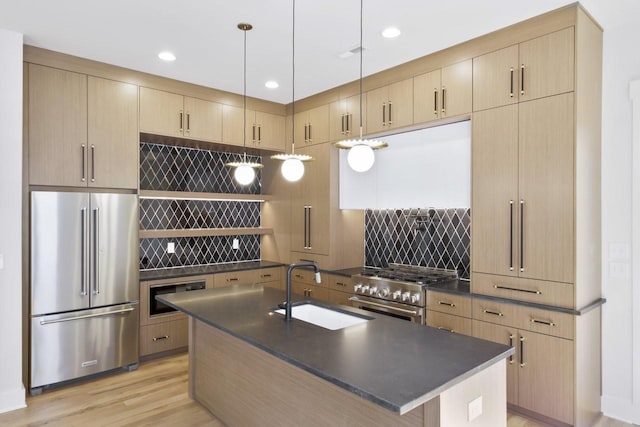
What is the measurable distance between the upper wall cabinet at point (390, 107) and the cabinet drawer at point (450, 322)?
1.75 metres

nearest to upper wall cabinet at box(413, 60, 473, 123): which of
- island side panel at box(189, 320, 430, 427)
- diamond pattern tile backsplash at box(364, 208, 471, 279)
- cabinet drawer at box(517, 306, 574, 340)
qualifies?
diamond pattern tile backsplash at box(364, 208, 471, 279)

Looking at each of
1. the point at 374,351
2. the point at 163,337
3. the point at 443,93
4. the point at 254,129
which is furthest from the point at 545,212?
the point at 163,337

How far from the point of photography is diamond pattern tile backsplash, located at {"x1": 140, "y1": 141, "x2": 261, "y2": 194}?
15.1 ft

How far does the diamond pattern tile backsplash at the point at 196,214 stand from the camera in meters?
4.59

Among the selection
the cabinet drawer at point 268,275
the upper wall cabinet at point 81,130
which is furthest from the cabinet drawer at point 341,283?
the upper wall cabinet at point 81,130

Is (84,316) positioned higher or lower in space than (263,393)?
higher

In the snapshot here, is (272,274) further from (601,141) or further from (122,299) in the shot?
(601,141)

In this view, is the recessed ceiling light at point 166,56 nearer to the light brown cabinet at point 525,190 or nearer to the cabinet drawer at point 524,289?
the light brown cabinet at point 525,190

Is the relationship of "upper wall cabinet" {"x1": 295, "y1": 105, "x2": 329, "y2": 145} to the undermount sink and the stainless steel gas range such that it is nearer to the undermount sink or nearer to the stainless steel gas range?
the stainless steel gas range

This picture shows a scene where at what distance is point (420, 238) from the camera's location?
4.23 meters
